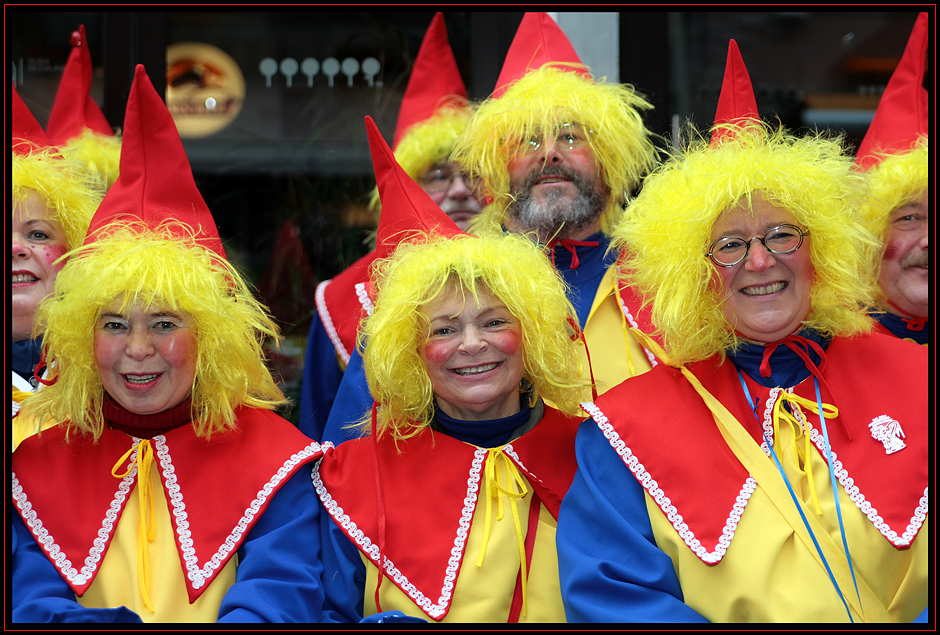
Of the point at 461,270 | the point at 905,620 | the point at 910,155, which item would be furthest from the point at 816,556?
the point at 910,155

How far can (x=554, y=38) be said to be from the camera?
3.99 meters

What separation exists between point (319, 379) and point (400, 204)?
1446 millimetres

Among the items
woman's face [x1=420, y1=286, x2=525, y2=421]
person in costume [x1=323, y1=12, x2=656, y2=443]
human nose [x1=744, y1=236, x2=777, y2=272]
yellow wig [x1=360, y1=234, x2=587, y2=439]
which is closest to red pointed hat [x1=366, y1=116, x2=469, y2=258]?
yellow wig [x1=360, y1=234, x2=587, y2=439]

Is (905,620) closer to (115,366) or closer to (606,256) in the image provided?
(606,256)

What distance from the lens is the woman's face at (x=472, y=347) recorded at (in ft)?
9.00

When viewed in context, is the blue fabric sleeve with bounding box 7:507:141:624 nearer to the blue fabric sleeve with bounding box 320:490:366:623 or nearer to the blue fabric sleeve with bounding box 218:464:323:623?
the blue fabric sleeve with bounding box 218:464:323:623

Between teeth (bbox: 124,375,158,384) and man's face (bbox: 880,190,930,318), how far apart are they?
9.27 feet

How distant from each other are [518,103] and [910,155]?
1.58m

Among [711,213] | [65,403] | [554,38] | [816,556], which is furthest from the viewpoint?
[554,38]

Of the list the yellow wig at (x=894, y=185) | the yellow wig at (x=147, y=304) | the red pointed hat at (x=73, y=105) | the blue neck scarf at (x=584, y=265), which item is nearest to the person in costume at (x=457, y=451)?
the yellow wig at (x=147, y=304)

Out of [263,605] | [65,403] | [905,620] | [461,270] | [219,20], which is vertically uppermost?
[219,20]

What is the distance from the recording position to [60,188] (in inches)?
131

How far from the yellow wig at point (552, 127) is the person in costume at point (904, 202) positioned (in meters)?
0.92

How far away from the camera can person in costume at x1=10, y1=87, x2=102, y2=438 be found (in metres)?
3.24
